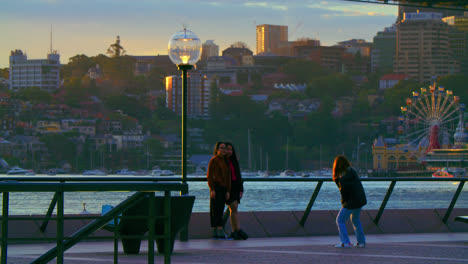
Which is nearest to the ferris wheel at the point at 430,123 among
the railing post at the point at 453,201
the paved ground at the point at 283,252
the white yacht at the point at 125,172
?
the white yacht at the point at 125,172

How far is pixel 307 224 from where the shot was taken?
1283 cm

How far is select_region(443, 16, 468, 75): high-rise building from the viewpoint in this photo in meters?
174

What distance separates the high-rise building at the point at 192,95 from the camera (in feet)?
464

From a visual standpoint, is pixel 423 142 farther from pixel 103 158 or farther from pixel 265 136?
pixel 103 158

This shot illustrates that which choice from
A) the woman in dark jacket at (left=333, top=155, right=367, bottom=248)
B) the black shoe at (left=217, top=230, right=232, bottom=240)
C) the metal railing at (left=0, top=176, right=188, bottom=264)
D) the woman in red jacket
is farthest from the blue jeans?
the metal railing at (left=0, top=176, right=188, bottom=264)

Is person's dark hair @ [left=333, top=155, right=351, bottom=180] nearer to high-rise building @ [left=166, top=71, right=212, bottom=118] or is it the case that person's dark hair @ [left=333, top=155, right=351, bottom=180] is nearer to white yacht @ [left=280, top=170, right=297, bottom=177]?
white yacht @ [left=280, top=170, right=297, bottom=177]

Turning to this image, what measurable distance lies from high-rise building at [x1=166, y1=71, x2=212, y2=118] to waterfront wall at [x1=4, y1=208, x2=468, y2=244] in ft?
406

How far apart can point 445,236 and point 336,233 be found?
1.53m

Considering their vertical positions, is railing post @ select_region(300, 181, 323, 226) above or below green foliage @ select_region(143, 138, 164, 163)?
above

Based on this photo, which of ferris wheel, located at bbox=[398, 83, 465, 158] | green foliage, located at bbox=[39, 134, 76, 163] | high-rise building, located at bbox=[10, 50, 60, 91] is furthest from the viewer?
high-rise building, located at bbox=[10, 50, 60, 91]

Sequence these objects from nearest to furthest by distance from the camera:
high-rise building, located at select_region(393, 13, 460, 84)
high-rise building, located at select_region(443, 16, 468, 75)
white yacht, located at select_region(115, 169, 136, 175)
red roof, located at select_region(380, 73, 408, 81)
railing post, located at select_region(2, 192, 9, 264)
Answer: railing post, located at select_region(2, 192, 9, 264) → white yacht, located at select_region(115, 169, 136, 175) → red roof, located at select_region(380, 73, 408, 81) → high-rise building, located at select_region(393, 13, 460, 84) → high-rise building, located at select_region(443, 16, 468, 75)

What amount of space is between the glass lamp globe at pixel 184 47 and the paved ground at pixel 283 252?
2.40 meters

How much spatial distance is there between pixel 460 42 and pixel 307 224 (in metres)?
178

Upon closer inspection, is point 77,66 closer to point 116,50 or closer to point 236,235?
point 116,50
